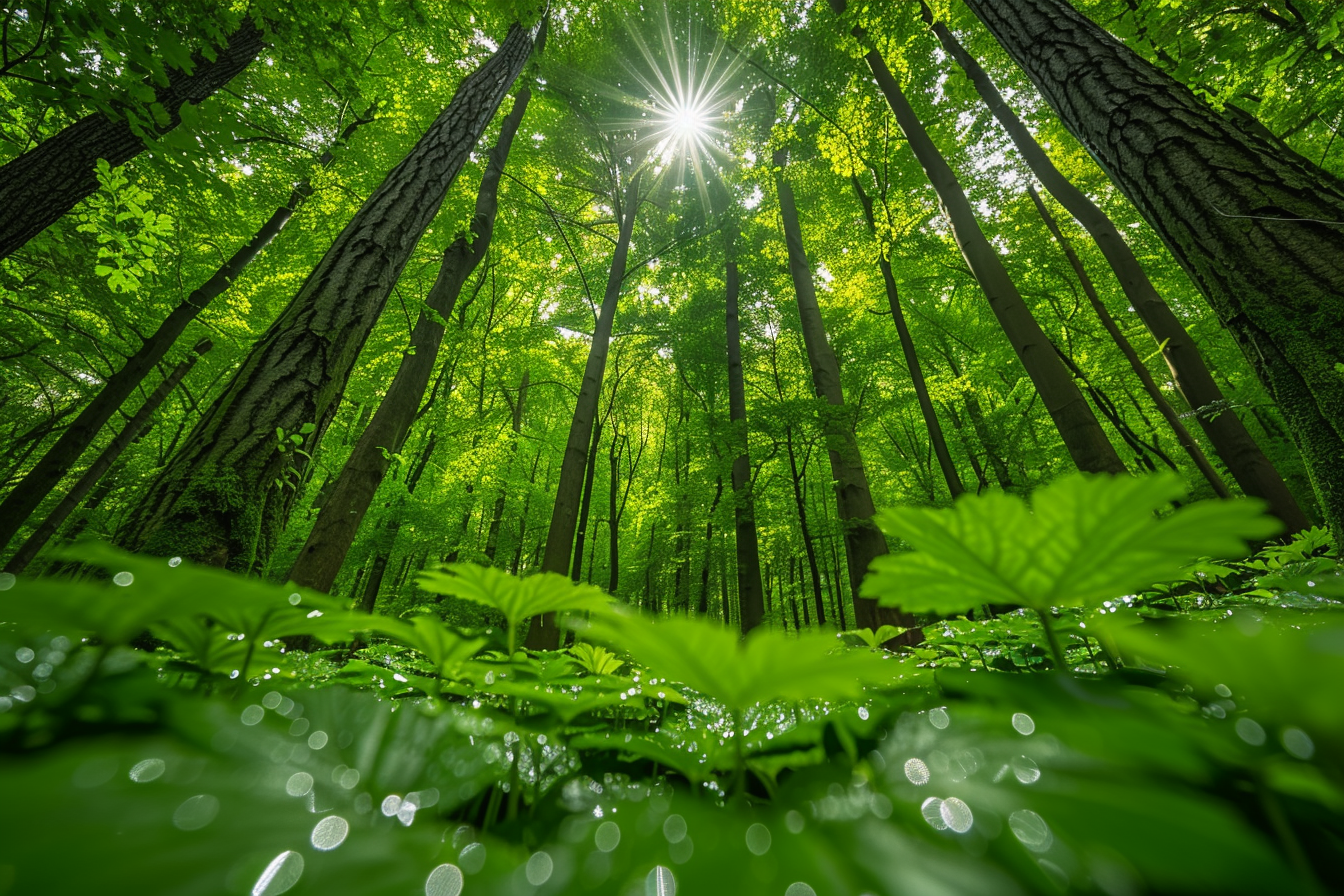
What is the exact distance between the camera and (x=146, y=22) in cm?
196

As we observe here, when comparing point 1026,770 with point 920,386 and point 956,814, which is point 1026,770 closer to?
point 956,814

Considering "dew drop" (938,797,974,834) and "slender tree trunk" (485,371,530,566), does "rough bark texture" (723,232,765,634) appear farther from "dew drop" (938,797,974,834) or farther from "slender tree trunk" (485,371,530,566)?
"dew drop" (938,797,974,834)

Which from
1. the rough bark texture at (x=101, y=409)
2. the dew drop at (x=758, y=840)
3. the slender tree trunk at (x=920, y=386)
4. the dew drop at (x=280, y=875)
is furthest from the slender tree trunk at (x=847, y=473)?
the rough bark texture at (x=101, y=409)

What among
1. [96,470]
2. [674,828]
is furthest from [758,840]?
[96,470]

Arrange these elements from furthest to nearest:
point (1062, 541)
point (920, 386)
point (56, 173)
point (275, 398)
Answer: point (920, 386)
point (56, 173)
point (275, 398)
point (1062, 541)

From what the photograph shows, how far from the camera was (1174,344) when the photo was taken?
383 cm

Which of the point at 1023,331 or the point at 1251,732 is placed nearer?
the point at 1251,732

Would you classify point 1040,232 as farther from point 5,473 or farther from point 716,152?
point 5,473

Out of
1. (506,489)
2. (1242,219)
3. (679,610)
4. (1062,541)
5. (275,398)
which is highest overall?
(506,489)

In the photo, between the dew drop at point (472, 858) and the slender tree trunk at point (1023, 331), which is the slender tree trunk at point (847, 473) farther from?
the dew drop at point (472, 858)

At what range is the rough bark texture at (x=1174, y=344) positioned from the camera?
3.23 m

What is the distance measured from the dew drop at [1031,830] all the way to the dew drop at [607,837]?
0.23 meters

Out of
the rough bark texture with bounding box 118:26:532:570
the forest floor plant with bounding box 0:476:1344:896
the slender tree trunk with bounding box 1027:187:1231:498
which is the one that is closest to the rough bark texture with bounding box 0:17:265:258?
the rough bark texture with bounding box 118:26:532:570

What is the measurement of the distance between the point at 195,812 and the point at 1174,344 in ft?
18.7
